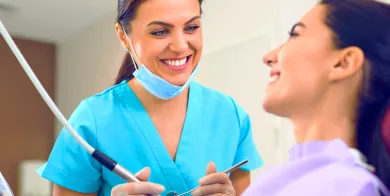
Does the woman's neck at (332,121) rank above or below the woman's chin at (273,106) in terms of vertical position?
below

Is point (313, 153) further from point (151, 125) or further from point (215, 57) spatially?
point (215, 57)

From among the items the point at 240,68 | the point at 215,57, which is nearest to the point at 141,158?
the point at 240,68

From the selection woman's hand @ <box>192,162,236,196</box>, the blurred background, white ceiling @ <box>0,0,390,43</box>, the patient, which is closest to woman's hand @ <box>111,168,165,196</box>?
woman's hand @ <box>192,162,236,196</box>

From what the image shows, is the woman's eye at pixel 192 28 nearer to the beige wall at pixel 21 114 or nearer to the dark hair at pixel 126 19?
the dark hair at pixel 126 19

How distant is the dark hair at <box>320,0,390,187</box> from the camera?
60cm

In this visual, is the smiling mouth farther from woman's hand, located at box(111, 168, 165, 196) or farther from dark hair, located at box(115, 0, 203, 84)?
woman's hand, located at box(111, 168, 165, 196)

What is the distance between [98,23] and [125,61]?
1.83 meters

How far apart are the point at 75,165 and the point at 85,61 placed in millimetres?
2146

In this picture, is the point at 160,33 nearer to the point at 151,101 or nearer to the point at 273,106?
the point at 151,101

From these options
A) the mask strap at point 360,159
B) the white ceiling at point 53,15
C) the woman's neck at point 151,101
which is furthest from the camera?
the white ceiling at point 53,15

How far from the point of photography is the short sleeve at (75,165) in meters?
0.91

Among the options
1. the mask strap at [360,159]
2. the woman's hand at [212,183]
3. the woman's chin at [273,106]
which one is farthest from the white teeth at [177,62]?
the mask strap at [360,159]

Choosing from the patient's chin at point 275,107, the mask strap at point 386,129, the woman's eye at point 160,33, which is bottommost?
the mask strap at point 386,129

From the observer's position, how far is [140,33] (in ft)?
3.07
